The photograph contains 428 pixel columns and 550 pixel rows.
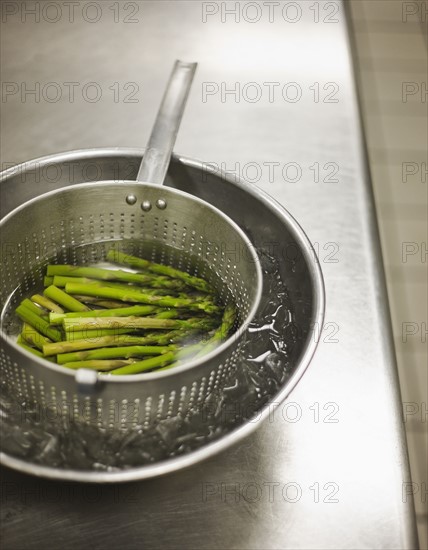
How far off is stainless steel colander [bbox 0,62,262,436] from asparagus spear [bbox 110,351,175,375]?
9cm

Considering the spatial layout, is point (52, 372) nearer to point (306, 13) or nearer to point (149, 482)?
point (149, 482)

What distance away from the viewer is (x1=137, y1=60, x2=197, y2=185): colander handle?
2.81 feet

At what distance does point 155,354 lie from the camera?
2.68ft

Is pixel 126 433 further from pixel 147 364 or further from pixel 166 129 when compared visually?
pixel 166 129

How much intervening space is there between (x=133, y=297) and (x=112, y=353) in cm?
11

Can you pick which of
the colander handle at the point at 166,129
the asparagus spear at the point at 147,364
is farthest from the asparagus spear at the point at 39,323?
the colander handle at the point at 166,129

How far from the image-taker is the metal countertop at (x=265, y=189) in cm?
73

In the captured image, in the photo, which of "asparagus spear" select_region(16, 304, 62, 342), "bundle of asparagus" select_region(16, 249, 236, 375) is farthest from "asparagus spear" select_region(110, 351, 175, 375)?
"asparagus spear" select_region(16, 304, 62, 342)

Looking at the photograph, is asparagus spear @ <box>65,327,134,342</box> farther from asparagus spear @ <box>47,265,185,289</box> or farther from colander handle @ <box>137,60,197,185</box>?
colander handle @ <box>137,60,197,185</box>

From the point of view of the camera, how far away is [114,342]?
82cm

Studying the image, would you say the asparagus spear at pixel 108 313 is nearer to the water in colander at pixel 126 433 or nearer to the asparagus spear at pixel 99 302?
the asparagus spear at pixel 99 302

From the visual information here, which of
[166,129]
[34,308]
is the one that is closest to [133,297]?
[34,308]

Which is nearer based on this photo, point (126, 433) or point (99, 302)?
point (126, 433)

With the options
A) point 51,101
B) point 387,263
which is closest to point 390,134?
point 387,263
